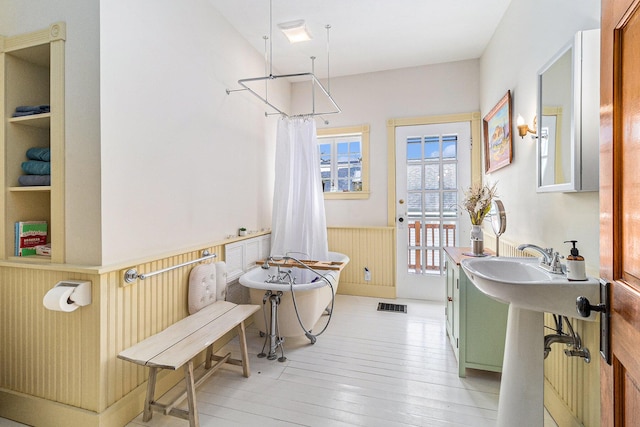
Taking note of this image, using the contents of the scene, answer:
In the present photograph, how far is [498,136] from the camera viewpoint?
8.86 ft

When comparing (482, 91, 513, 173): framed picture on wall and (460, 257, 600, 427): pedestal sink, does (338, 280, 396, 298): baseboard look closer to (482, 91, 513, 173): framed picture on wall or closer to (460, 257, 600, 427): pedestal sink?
(482, 91, 513, 173): framed picture on wall

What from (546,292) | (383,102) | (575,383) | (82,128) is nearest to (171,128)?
(82,128)

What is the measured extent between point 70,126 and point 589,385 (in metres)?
2.89

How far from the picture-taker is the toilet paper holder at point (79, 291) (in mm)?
1499

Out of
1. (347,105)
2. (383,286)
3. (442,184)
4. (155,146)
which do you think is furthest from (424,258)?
(155,146)

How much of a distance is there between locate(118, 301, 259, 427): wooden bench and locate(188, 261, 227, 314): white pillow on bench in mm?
93

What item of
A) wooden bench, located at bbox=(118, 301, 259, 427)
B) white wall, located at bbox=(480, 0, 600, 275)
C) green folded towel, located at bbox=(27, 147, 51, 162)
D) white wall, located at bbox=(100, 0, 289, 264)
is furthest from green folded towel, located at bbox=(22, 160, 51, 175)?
white wall, located at bbox=(480, 0, 600, 275)

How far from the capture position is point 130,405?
168 cm

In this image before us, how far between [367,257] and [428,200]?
3.39ft

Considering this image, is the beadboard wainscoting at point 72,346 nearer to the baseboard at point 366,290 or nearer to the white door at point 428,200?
the baseboard at point 366,290

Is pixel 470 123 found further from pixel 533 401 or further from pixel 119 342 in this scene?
pixel 119 342

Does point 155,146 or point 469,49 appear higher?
point 469,49

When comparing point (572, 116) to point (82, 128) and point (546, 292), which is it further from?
point (82, 128)

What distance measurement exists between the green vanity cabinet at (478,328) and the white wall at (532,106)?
1.74 feet
